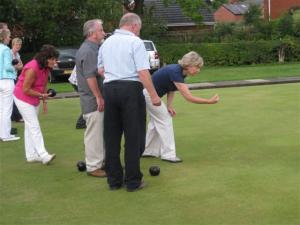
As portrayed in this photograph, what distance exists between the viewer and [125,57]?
601 cm

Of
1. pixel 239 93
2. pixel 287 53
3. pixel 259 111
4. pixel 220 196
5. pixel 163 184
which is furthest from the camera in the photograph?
pixel 287 53

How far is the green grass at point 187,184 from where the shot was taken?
543 centimetres

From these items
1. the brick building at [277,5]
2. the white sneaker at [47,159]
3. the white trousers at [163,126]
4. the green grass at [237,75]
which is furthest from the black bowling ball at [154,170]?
the brick building at [277,5]

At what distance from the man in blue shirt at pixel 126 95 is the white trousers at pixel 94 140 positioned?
0.63 m

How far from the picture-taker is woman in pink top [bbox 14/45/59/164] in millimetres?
7453

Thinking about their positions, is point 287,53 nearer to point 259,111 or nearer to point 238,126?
point 259,111

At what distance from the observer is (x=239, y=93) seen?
16359 mm

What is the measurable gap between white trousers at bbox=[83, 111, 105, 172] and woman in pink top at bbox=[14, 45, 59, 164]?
0.90 metres

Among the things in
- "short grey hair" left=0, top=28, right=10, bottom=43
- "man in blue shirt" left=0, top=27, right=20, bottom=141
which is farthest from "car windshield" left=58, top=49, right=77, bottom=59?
"short grey hair" left=0, top=28, right=10, bottom=43

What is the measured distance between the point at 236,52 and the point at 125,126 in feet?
80.8

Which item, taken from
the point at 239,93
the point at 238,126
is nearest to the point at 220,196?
the point at 238,126

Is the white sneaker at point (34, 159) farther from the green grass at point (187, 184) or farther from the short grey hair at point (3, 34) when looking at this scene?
the short grey hair at point (3, 34)

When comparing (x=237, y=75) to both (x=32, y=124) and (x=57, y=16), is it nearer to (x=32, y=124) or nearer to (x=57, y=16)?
(x=57, y=16)

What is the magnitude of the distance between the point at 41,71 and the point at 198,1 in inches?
1051
